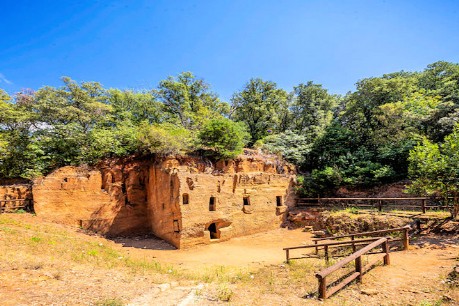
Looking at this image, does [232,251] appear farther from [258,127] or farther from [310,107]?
[310,107]

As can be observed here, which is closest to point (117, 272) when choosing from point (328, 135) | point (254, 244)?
point (254, 244)

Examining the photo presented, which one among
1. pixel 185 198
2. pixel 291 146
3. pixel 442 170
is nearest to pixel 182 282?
pixel 185 198

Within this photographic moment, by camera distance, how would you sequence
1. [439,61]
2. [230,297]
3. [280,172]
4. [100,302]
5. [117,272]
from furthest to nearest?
1. [439,61]
2. [280,172]
3. [117,272]
4. [230,297]
5. [100,302]

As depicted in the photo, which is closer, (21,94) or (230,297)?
(230,297)

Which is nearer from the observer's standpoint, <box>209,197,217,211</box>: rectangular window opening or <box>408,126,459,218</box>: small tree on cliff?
<box>408,126,459,218</box>: small tree on cliff

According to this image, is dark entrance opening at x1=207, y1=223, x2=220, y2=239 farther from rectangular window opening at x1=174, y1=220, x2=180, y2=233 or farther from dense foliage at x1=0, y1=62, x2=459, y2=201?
dense foliage at x1=0, y1=62, x2=459, y2=201

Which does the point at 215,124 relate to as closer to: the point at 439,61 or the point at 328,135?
the point at 328,135

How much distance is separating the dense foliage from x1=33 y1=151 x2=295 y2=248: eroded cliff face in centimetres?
152

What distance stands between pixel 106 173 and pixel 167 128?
20.3 ft

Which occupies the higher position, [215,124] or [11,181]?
[215,124]

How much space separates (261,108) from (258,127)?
2584 mm

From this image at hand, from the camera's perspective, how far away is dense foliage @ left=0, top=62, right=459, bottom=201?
17234 millimetres

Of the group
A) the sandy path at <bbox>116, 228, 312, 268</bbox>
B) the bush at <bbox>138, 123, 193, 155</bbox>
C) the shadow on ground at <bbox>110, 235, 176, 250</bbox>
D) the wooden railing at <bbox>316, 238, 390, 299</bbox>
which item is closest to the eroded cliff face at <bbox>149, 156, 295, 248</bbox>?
the shadow on ground at <bbox>110, 235, 176, 250</bbox>

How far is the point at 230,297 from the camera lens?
18.8 ft
